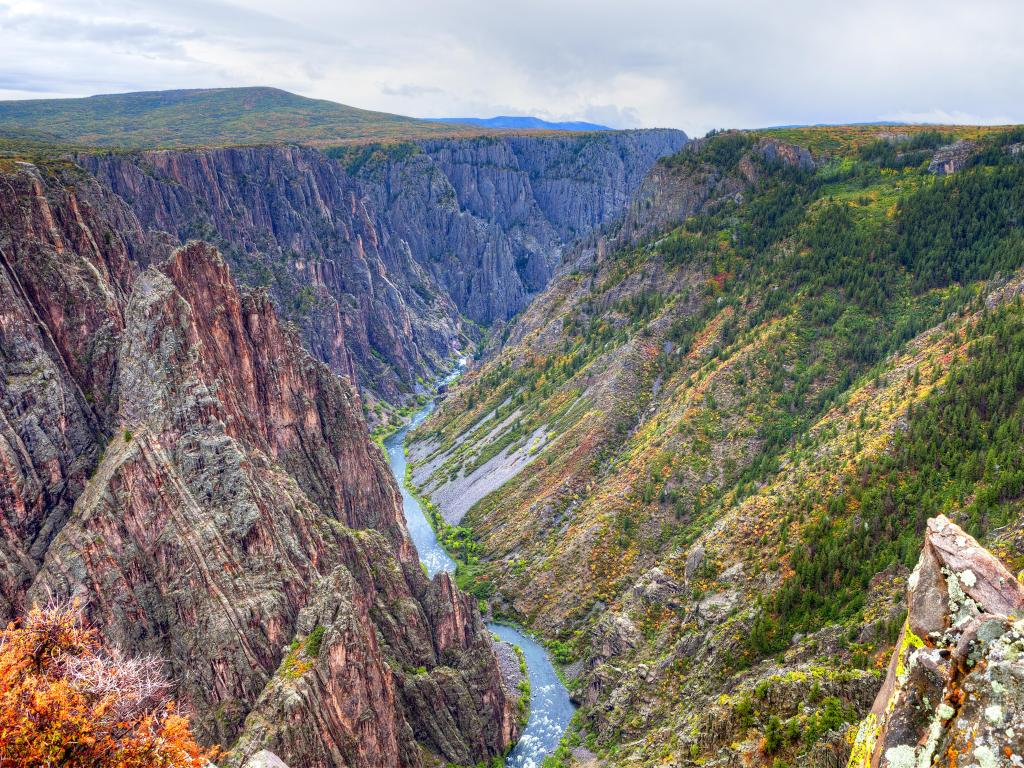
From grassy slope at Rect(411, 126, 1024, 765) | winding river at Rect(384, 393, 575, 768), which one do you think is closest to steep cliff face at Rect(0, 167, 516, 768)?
winding river at Rect(384, 393, 575, 768)

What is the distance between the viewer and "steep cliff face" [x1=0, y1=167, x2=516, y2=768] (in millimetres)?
46875

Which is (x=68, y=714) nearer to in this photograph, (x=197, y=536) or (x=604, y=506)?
(x=197, y=536)

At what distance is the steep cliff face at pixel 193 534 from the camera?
46.9 meters

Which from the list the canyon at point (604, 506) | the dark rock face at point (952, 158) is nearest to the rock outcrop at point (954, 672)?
the canyon at point (604, 506)

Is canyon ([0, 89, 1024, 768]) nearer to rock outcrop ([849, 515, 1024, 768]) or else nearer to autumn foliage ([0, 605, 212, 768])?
rock outcrop ([849, 515, 1024, 768])

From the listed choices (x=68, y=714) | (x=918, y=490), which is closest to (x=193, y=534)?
(x=68, y=714)

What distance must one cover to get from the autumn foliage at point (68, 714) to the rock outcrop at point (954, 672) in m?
17.5

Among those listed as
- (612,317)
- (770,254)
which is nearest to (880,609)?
(770,254)

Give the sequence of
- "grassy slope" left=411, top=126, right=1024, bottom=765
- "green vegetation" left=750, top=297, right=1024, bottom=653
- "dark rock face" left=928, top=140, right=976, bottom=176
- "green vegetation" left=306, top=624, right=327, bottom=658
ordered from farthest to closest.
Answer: "dark rock face" left=928, top=140, right=976, bottom=176
"grassy slope" left=411, top=126, right=1024, bottom=765
"green vegetation" left=750, top=297, right=1024, bottom=653
"green vegetation" left=306, top=624, right=327, bottom=658

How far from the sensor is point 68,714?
53.1 feet

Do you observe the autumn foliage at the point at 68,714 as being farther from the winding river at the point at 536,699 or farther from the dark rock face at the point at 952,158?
the dark rock face at the point at 952,158

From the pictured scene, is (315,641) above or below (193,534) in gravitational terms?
below

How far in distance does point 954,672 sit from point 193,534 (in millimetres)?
49563

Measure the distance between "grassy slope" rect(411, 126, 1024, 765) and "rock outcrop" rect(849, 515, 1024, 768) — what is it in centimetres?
2874
